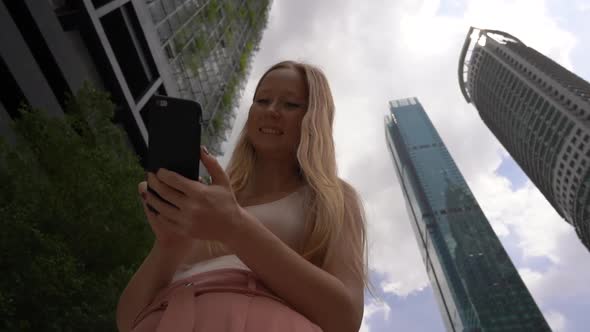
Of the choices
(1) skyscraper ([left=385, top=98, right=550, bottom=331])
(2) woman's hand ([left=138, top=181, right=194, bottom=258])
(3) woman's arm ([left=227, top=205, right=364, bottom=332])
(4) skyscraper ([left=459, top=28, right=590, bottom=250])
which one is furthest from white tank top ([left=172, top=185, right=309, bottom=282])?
(1) skyscraper ([left=385, top=98, right=550, bottom=331])

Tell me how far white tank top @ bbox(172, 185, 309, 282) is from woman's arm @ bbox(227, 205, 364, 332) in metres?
0.28

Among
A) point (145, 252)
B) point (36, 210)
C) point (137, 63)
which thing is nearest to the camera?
point (36, 210)

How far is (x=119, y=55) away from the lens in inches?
658

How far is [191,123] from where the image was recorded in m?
1.20

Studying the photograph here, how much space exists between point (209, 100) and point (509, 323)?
76.8 m

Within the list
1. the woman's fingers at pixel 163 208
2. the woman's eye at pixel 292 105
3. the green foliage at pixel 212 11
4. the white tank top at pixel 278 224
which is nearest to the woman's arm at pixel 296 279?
the woman's fingers at pixel 163 208

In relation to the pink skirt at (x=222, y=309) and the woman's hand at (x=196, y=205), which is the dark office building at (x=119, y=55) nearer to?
the pink skirt at (x=222, y=309)

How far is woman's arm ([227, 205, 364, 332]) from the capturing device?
107 cm

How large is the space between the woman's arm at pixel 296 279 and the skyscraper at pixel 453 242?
3407 inches

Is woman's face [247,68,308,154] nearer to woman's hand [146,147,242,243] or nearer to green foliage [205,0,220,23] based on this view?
woman's hand [146,147,242,243]

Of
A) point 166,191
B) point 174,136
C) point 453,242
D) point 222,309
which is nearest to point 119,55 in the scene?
point 174,136

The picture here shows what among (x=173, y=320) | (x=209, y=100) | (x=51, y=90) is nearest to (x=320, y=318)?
(x=173, y=320)

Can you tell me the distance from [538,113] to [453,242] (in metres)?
33.2

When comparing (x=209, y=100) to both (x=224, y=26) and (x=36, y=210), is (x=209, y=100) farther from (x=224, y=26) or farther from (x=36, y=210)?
(x=36, y=210)
